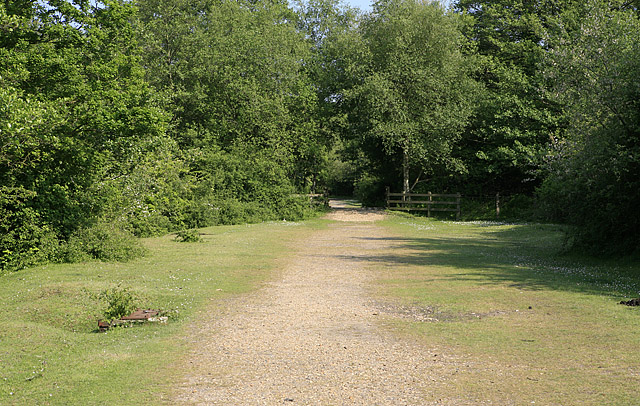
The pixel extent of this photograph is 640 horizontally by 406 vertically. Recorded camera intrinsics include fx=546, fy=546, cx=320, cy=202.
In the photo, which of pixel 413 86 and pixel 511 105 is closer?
pixel 511 105

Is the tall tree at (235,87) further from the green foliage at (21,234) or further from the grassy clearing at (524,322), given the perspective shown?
the green foliage at (21,234)

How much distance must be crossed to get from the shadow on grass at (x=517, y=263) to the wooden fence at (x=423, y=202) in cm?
1268

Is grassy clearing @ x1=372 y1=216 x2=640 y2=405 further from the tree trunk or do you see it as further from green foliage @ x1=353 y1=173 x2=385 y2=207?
green foliage @ x1=353 y1=173 x2=385 y2=207

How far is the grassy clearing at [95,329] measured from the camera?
6.32m

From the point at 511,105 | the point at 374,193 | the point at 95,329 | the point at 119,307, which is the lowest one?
the point at 95,329

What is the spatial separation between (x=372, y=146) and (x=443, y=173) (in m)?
6.09

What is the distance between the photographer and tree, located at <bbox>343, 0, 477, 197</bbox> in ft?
122

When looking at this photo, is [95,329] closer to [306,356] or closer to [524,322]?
[306,356]

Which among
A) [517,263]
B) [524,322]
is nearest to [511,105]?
[517,263]

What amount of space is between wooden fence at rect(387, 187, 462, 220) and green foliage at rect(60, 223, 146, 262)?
24.2 meters

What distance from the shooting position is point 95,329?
30.1ft

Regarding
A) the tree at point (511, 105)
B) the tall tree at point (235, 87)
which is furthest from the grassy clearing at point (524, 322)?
the tall tree at point (235, 87)

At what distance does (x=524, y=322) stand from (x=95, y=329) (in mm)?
7213

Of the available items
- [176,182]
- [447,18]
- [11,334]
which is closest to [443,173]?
[447,18]
